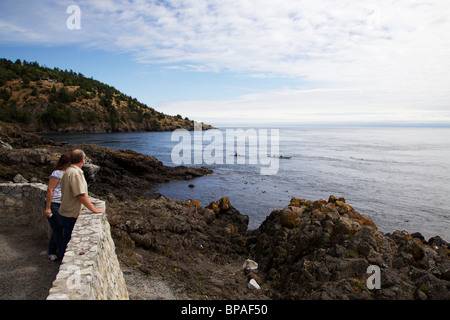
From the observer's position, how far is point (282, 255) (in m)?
10.8

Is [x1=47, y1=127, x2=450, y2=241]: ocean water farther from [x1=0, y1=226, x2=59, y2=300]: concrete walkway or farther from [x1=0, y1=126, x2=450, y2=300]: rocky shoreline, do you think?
[x1=0, y1=226, x2=59, y2=300]: concrete walkway

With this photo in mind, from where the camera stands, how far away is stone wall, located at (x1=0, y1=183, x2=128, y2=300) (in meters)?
3.85

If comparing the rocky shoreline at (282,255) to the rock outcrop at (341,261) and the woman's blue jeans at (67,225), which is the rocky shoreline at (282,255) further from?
the woman's blue jeans at (67,225)

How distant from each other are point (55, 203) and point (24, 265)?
1539mm

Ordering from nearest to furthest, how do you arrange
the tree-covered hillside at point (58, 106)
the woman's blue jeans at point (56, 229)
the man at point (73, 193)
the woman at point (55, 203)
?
the man at point (73, 193) < the woman at point (55, 203) < the woman's blue jeans at point (56, 229) < the tree-covered hillside at point (58, 106)

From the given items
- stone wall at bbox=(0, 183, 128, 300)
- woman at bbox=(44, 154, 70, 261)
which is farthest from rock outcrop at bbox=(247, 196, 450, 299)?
woman at bbox=(44, 154, 70, 261)

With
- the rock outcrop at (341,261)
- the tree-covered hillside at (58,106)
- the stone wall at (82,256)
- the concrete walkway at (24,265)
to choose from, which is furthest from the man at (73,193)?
the tree-covered hillside at (58,106)

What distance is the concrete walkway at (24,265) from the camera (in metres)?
5.16

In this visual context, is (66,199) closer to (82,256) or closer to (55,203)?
(55,203)

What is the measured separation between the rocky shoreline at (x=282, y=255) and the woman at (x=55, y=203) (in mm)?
2480

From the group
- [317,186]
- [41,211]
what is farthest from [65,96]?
[41,211]

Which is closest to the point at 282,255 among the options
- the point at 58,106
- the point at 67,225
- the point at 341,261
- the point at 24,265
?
the point at 341,261

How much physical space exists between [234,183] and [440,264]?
69.3 ft

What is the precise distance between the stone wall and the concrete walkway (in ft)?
1.22
